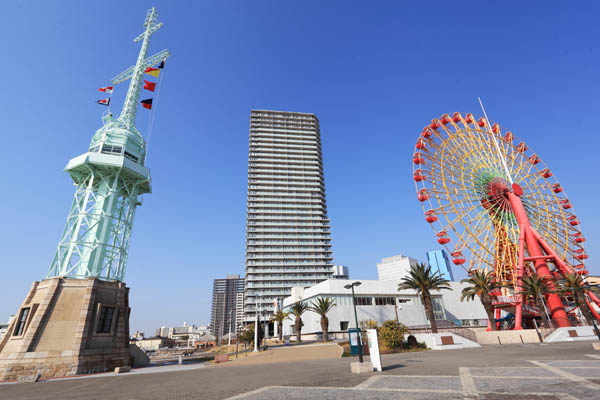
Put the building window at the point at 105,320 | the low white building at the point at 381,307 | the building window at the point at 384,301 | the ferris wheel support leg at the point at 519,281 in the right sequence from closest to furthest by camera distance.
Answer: the building window at the point at 105,320 < the ferris wheel support leg at the point at 519,281 < the low white building at the point at 381,307 < the building window at the point at 384,301

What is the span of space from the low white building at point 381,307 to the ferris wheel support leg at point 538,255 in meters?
19.2

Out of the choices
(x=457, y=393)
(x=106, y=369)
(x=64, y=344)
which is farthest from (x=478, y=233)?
(x=64, y=344)

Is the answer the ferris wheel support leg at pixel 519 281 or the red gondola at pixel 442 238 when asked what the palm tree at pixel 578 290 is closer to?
the ferris wheel support leg at pixel 519 281

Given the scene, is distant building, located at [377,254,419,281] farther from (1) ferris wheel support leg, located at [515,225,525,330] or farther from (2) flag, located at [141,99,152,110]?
(2) flag, located at [141,99,152,110]

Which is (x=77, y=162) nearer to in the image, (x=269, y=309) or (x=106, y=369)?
(x=106, y=369)

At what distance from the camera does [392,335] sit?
83.5 feet

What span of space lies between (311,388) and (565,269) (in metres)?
41.5

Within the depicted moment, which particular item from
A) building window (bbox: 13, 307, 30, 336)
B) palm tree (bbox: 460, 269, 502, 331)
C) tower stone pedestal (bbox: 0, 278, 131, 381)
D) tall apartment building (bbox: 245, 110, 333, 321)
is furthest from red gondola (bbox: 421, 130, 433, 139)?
tall apartment building (bbox: 245, 110, 333, 321)

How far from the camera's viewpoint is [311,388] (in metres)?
10.6

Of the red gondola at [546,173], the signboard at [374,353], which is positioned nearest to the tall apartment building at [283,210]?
the red gondola at [546,173]

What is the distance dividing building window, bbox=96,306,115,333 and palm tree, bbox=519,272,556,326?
151 feet

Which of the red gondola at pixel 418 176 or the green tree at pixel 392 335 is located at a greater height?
the red gondola at pixel 418 176

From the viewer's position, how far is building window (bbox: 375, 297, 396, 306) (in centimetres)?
5916

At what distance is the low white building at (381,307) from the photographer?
55969 millimetres
